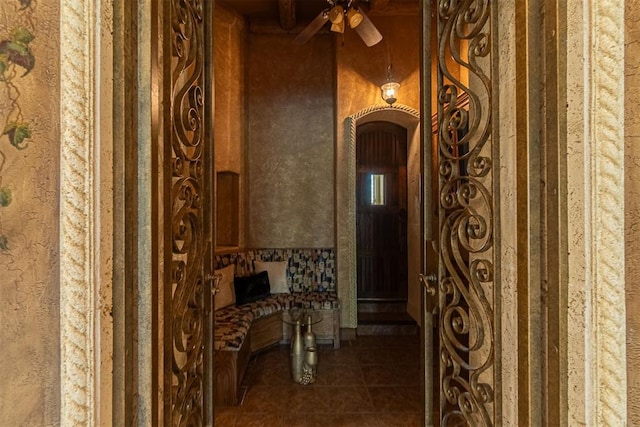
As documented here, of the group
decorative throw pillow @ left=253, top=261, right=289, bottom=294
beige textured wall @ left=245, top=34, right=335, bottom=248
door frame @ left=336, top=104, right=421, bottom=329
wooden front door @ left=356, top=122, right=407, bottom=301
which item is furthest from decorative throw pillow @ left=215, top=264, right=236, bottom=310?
wooden front door @ left=356, top=122, right=407, bottom=301

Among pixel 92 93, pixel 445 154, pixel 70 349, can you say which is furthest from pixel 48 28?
pixel 445 154

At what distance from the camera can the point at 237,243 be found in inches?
165

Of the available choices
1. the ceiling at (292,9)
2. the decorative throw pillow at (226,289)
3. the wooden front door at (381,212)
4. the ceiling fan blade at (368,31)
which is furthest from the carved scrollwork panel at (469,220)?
the wooden front door at (381,212)

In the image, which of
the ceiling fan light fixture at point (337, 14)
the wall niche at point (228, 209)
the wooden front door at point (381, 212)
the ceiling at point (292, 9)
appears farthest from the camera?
the wooden front door at point (381, 212)

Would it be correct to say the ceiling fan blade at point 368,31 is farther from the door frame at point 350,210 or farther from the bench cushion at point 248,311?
the bench cushion at point 248,311

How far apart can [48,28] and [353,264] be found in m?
3.51

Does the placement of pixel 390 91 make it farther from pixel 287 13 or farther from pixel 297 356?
pixel 297 356

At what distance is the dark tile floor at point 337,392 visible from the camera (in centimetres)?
234

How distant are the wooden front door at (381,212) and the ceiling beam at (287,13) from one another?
5.55 feet

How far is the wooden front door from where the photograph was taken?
4.88 meters

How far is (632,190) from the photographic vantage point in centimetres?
79

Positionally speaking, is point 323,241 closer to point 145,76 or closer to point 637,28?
point 145,76

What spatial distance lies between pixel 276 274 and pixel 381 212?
189cm

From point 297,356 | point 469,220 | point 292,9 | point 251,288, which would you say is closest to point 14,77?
point 469,220
